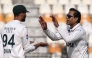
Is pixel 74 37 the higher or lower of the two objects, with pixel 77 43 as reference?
higher

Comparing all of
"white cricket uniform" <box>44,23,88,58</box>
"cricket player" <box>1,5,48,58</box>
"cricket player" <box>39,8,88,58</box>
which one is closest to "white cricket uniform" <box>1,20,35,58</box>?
"cricket player" <box>1,5,48,58</box>

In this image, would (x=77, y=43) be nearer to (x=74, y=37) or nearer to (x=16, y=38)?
(x=74, y=37)

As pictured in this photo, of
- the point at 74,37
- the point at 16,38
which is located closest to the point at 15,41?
the point at 16,38

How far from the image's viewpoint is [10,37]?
5.02 metres

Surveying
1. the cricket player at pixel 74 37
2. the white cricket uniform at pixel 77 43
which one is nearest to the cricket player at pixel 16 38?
the cricket player at pixel 74 37

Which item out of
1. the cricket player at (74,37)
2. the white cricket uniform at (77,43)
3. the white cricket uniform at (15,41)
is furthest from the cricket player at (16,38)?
the white cricket uniform at (77,43)

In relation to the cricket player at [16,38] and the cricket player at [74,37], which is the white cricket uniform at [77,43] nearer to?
the cricket player at [74,37]

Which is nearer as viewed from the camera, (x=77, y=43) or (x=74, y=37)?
(x=74, y=37)

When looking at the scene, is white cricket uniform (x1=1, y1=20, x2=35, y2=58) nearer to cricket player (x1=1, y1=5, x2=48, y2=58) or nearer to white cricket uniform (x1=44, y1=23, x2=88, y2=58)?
cricket player (x1=1, y1=5, x2=48, y2=58)

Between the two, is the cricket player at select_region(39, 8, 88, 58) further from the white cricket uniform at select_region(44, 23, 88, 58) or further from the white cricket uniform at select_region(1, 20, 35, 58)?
the white cricket uniform at select_region(1, 20, 35, 58)

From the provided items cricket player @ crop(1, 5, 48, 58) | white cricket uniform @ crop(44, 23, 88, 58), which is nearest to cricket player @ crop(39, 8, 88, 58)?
white cricket uniform @ crop(44, 23, 88, 58)

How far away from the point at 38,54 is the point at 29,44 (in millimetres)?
3931

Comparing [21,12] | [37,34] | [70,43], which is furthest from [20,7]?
[37,34]

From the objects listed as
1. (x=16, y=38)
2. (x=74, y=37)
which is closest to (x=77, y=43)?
(x=74, y=37)
